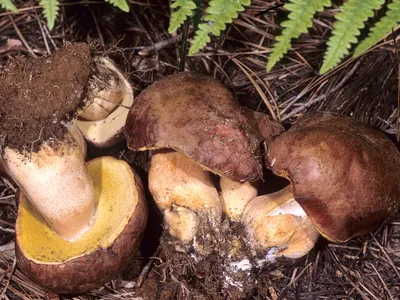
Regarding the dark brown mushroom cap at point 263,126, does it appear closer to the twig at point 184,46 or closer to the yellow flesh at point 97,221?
the twig at point 184,46

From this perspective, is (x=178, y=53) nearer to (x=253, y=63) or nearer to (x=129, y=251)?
(x=253, y=63)

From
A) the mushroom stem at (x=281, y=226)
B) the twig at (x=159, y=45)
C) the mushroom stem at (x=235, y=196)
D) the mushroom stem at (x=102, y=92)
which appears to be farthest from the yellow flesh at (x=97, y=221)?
the twig at (x=159, y=45)

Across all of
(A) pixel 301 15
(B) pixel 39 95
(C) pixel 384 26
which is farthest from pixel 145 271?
(C) pixel 384 26

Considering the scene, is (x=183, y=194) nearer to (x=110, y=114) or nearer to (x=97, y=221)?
(x=97, y=221)

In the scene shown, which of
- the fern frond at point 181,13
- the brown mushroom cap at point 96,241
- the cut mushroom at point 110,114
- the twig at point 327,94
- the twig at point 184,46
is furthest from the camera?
the twig at point 327,94

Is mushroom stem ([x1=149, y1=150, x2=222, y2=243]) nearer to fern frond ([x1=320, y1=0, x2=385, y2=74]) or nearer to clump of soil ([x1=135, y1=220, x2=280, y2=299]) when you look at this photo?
clump of soil ([x1=135, y1=220, x2=280, y2=299])

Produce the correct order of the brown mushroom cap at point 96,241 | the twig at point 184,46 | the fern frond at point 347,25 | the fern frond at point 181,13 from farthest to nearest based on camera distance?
the twig at point 184,46
the brown mushroom cap at point 96,241
the fern frond at point 181,13
the fern frond at point 347,25
